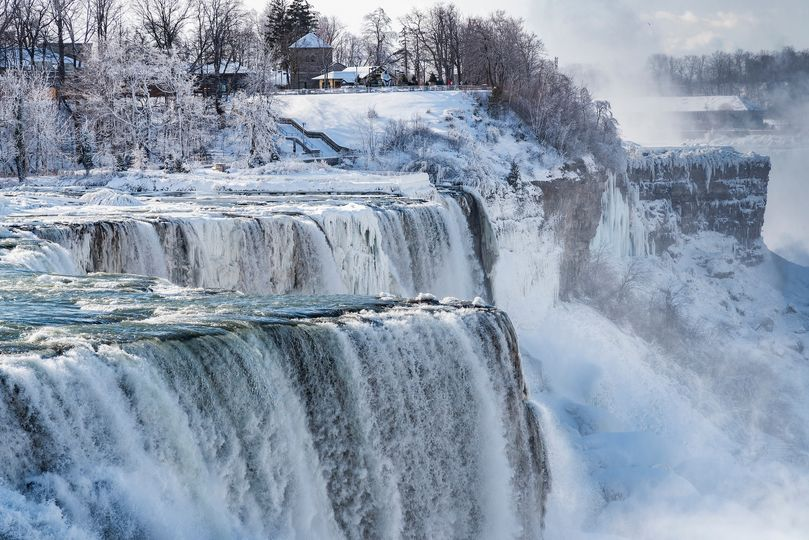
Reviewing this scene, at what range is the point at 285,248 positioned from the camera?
22.0m

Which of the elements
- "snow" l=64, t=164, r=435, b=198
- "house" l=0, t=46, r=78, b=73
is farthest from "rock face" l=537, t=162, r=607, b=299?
"house" l=0, t=46, r=78, b=73

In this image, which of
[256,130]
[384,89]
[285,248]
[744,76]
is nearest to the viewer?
[285,248]

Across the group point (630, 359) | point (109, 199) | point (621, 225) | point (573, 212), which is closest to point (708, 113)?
point (621, 225)

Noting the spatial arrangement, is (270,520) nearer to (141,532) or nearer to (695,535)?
(141,532)

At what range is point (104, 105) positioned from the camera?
47312 mm

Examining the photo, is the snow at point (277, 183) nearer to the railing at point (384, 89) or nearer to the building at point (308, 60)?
the railing at point (384, 89)

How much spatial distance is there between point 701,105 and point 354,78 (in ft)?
127

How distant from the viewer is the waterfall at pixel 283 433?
9273 millimetres

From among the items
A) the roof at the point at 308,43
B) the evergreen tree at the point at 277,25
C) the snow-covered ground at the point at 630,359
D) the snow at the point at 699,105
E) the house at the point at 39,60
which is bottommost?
the snow-covered ground at the point at 630,359

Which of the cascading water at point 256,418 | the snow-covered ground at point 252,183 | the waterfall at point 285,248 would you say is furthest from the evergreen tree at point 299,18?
the cascading water at point 256,418

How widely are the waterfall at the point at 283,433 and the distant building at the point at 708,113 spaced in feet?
278

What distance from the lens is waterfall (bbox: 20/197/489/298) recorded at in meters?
19.4

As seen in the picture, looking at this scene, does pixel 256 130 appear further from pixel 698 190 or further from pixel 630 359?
pixel 698 190

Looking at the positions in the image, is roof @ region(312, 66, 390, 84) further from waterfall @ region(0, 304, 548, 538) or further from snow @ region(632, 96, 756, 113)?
waterfall @ region(0, 304, 548, 538)
